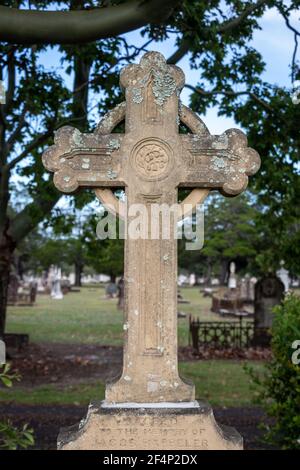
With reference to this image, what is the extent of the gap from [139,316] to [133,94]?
1679 mm

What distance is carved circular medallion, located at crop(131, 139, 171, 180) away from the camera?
416 centimetres

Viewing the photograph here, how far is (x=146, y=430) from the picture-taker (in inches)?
148

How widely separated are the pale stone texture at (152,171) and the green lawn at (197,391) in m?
5.31

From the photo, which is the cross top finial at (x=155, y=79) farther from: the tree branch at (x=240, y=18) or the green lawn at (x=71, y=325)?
the green lawn at (x=71, y=325)

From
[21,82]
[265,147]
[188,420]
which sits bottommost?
[188,420]

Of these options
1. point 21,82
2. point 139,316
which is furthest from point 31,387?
point 139,316

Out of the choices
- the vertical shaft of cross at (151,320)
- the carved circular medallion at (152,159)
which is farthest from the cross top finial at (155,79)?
the vertical shaft of cross at (151,320)

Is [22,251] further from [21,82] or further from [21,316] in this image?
[21,82]

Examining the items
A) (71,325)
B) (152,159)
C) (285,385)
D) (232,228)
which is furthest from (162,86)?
(232,228)

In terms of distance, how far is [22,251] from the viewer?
5947 centimetres

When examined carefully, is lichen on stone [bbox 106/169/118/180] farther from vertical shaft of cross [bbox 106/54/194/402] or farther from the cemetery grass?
the cemetery grass

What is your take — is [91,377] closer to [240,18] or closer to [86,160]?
[240,18]

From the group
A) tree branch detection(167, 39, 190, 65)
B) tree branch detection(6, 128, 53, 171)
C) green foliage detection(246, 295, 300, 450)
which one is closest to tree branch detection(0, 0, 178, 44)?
green foliage detection(246, 295, 300, 450)

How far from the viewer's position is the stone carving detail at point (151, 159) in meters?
4.16
